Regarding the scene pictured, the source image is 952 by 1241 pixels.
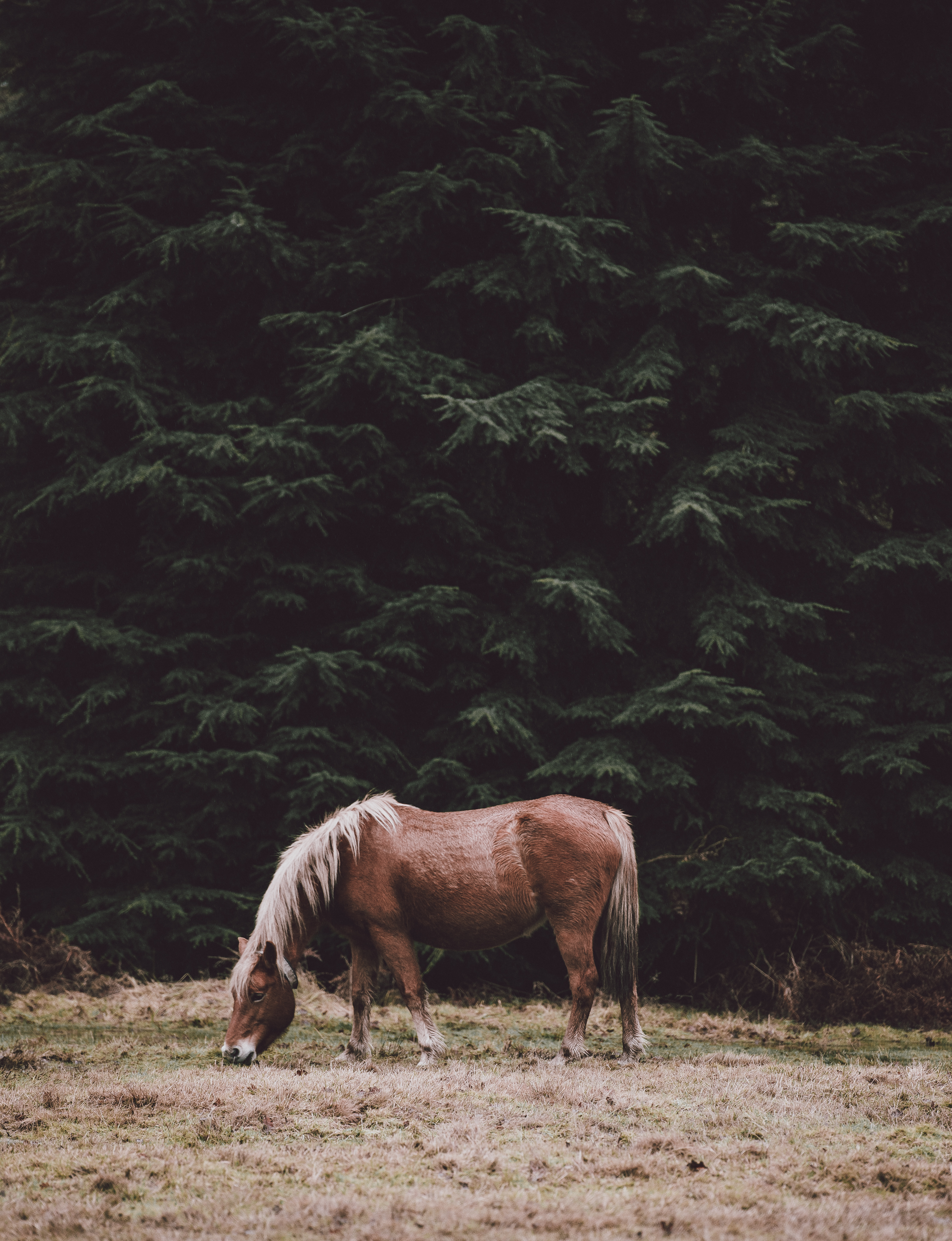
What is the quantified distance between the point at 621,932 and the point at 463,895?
40.1 inches

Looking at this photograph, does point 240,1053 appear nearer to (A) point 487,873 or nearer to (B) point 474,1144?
(A) point 487,873

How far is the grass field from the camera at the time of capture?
11.3ft

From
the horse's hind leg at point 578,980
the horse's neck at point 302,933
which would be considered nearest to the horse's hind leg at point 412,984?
the horse's neck at point 302,933

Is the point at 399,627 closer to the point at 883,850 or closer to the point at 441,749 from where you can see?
the point at 441,749

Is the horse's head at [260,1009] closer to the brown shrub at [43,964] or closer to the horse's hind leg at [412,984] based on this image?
the horse's hind leg at [412,984]

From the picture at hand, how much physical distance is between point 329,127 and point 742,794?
25.8 feet

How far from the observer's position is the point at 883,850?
30.7 ft

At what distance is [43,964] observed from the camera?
9.20 metres

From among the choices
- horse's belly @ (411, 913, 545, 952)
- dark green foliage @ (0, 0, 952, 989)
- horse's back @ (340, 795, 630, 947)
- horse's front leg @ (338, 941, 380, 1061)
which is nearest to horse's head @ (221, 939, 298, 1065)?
horse's front leg @ (338, 941, 380, 1061)

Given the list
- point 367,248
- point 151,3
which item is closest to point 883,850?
point 367,248

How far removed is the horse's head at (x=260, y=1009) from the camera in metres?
6.00

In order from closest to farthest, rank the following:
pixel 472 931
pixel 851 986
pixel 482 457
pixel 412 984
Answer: pixel 412 984
pixel 472 931
pixel 851 986
pixel 482 457

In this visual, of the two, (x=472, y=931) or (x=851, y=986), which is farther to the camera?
(x=851, y=986)

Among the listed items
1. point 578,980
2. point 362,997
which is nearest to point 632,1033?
point 578,980
